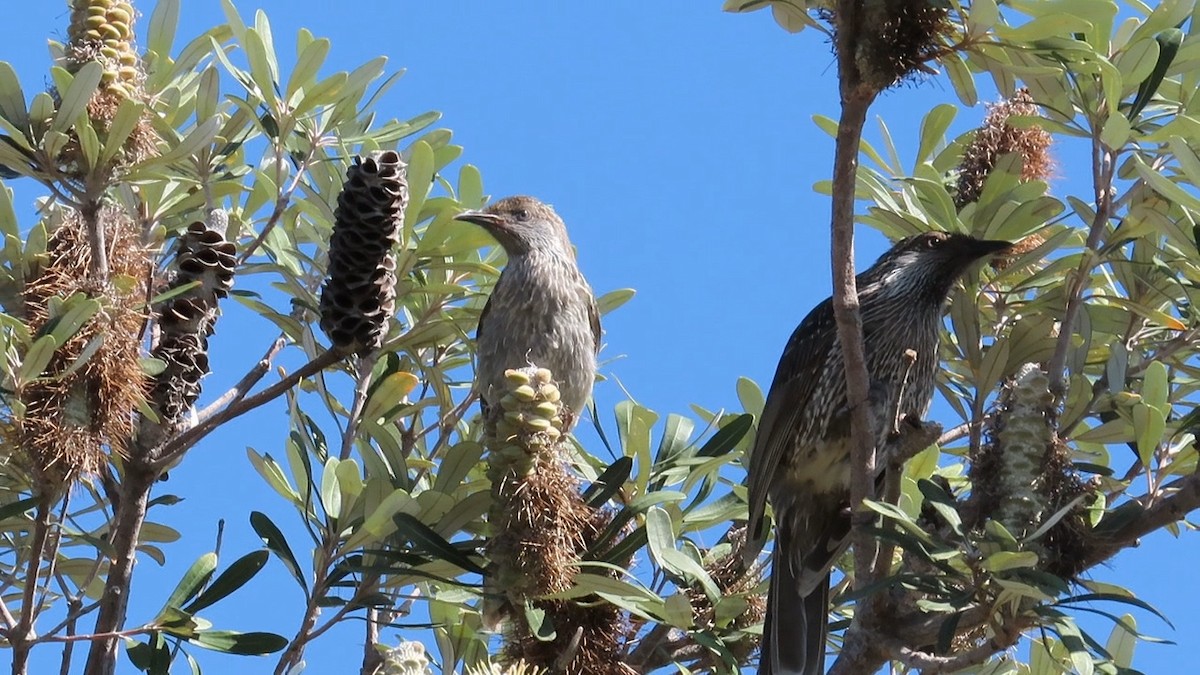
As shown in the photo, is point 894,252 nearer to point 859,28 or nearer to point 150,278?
point 859,28

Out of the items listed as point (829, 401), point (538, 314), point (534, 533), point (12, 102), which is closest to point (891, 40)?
point (534, 533)

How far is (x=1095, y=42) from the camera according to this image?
4.25 m

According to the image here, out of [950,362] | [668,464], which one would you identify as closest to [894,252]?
[950,362]

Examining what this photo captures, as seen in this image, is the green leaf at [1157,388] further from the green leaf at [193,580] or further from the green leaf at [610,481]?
the green leaf at [193,580]

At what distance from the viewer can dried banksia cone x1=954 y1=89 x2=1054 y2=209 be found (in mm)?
5285

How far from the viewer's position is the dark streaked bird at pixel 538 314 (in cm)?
559

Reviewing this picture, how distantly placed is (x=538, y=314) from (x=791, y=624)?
1.75 metres

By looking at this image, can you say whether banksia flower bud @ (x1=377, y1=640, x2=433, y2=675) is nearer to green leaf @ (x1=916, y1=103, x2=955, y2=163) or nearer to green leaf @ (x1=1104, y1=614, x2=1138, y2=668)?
green leaf @ (x1=1104, y1=614, x2=1138, y2=668)

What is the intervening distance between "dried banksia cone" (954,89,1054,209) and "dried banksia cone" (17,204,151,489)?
283 centimetres

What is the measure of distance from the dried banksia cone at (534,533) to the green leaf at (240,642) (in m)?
0.56

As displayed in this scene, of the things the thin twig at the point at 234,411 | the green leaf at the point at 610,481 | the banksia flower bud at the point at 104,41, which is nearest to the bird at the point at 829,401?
the green leaf at the point at 610,481

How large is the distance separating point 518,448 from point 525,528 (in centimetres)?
21

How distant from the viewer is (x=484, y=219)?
593 cm

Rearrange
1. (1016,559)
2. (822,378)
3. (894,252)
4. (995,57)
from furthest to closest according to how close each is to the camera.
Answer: (894,252), (822,378), (995,57), (1016,559)
